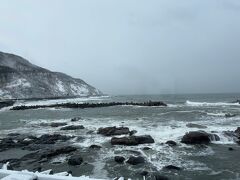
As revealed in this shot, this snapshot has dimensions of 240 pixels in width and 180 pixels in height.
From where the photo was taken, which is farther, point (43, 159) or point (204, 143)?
point (204, 143)

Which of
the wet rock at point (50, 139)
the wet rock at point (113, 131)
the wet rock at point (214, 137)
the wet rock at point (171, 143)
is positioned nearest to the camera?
the wet rock at point (171, 143)

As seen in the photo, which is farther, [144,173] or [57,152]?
[57,152]

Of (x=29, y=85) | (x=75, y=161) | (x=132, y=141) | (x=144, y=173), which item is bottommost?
(x=144, y=173)

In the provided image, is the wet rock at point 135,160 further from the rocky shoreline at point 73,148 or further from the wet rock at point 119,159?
the wet rock at point 119,159

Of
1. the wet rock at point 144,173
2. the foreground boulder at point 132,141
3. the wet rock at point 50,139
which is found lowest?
the wet rock at point 144,173

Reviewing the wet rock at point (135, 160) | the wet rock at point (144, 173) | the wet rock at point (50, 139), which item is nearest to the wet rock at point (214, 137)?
the wet rock at point (135, 160)

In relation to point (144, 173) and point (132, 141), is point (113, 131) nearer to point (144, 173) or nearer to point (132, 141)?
point (132, 141)

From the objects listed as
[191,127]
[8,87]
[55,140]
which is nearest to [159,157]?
[55,140]

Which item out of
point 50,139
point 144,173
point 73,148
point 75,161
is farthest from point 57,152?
point 144,173

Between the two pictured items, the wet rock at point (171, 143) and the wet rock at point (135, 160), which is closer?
the wet rock at point (135, 160)

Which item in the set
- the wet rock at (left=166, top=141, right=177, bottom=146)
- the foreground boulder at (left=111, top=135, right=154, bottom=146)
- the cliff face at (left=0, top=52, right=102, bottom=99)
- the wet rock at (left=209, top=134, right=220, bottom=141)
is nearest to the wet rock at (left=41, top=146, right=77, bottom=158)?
the foreground boulder at (left=111, top=135, right=154, bottom=146)

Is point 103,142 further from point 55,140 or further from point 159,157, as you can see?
point 159,157

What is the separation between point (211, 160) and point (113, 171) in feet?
19.5

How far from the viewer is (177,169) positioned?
15.5 meters
